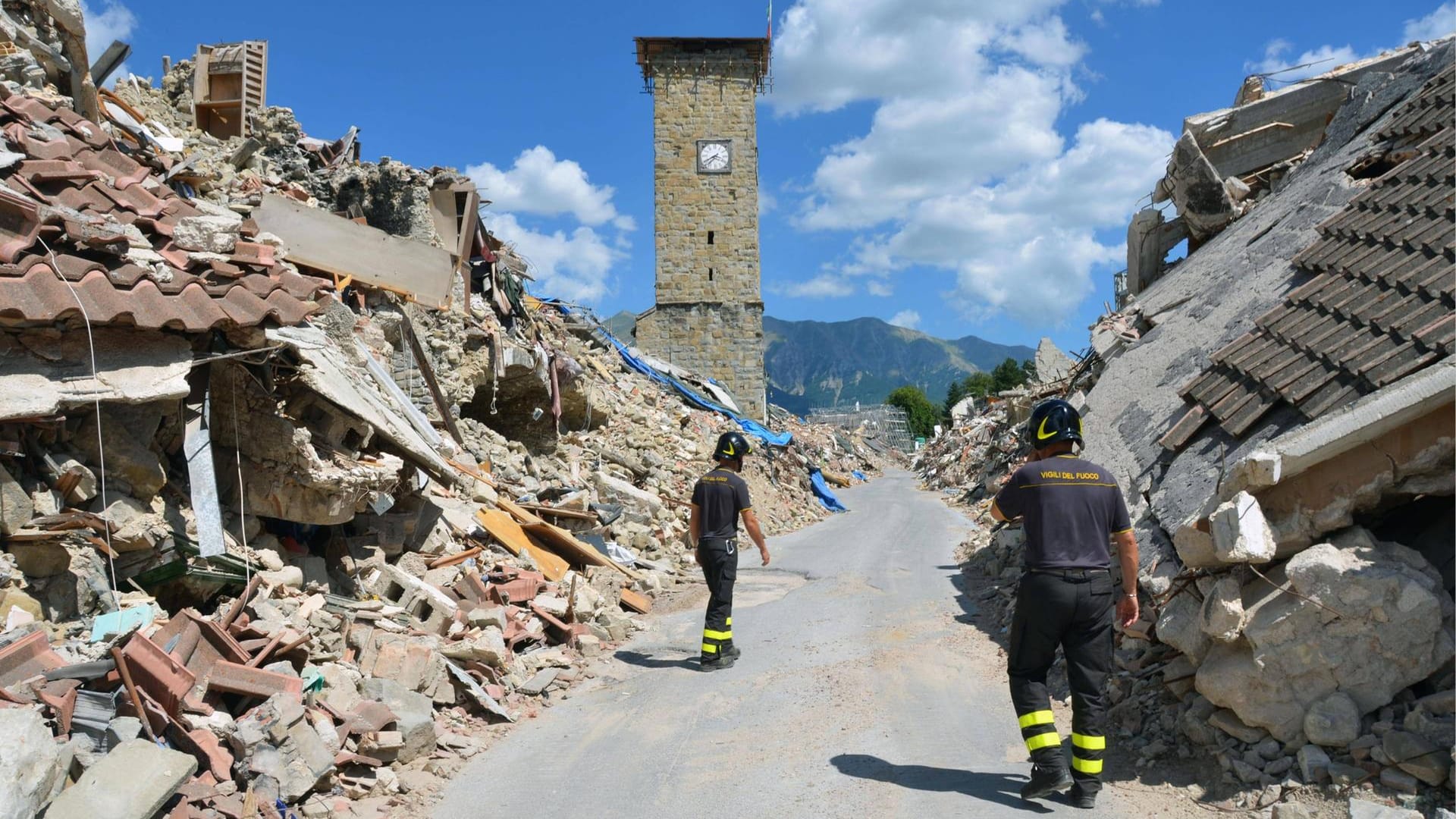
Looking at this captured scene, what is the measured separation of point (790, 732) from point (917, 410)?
6797cm

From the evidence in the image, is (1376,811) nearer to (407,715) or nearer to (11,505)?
(407,715)

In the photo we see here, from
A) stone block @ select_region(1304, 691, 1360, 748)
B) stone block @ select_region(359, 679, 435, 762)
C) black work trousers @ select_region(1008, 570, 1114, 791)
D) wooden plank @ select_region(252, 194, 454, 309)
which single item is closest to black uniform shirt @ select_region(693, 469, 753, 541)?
stone block @ select_region(359, 679, 435, 762)

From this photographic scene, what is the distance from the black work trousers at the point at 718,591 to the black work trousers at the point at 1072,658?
8.44ft

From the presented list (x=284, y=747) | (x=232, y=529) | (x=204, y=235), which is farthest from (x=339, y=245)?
(x=284, y=747)

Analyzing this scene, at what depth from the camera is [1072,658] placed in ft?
12.6

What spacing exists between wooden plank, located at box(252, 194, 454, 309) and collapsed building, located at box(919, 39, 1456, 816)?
7.22 metres

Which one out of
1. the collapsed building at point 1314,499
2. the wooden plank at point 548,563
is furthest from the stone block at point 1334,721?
the wooden plank at point 548,563

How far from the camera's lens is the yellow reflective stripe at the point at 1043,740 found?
12.3 feet

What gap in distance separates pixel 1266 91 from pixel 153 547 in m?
13.1

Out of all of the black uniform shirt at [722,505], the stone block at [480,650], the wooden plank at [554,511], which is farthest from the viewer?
the wooden plank at [554,511]

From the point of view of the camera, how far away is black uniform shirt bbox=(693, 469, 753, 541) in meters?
6.40

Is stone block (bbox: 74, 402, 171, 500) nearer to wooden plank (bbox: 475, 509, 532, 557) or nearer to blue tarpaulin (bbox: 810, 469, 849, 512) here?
wooden plank (bbox: 475, 509, 532, 557)

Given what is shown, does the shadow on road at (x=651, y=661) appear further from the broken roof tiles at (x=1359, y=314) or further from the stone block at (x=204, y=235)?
the stone block at (x=204, y=235)

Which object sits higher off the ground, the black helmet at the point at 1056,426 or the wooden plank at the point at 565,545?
the black helmet at the point at 1056,426
